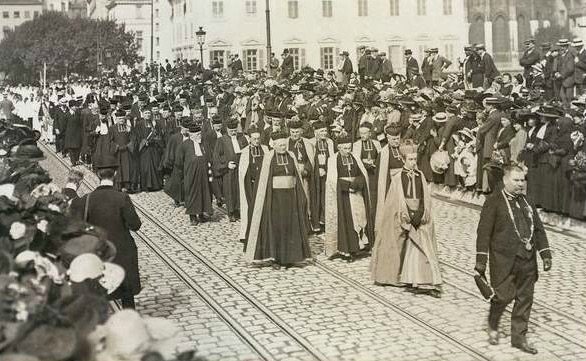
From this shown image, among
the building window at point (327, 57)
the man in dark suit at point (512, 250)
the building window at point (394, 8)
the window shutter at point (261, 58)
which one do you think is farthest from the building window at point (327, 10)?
the man in dark suit at point (512, 250)

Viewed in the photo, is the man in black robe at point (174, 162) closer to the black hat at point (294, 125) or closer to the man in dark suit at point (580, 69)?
the black hat at point (294, 125)

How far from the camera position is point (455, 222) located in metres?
14.9

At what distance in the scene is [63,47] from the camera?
7494cm

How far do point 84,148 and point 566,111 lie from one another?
585 inches

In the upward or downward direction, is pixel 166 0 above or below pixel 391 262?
above

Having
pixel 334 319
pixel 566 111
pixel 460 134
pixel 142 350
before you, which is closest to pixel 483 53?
pixel 460 134

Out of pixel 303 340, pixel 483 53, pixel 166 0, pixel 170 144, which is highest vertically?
pixel 166 0

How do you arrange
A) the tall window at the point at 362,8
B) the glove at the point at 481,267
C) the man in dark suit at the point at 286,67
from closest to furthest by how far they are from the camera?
1. the glove at the point at 481,267
2. the man in dark suit at the point at 286,67
3. the tall window at the point at 362,8

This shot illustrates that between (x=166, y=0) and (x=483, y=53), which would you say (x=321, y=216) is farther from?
(x=166, y=0)

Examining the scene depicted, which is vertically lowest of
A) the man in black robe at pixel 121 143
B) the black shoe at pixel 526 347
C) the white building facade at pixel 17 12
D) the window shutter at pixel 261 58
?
the black shoe at pixel 526 347

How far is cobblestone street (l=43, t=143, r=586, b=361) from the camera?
800 centimetres

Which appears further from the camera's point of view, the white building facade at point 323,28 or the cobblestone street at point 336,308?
the white building facade at point 323,28

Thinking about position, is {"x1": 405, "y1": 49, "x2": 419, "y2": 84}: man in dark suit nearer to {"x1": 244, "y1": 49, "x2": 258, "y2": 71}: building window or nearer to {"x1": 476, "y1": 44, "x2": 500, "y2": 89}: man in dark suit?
{"x1": 476, "y1": 44, "x2": 500, "y2": 89}: man in dark suit

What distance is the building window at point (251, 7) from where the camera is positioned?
53562 mm
